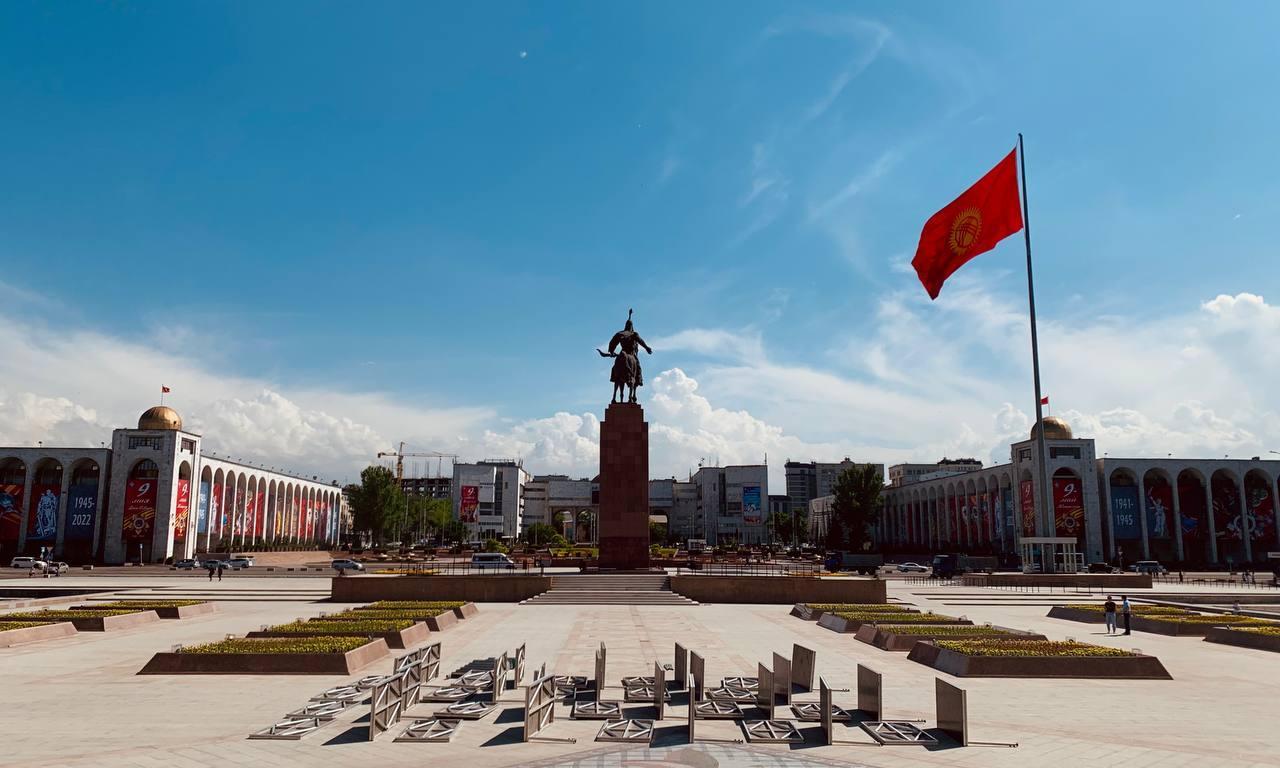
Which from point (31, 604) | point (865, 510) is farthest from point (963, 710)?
point (865, 510)

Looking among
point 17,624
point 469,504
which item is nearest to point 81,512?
point 17,624

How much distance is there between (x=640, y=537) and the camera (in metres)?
35.5

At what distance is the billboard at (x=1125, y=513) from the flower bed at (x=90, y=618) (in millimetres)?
71707

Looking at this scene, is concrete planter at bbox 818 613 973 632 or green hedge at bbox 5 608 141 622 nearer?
concrete planter at bbox 818 613 973 632

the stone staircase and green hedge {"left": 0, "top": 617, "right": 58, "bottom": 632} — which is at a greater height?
green hedge {"left": 0, "top": 617, "right": 58, "bottom": 632}

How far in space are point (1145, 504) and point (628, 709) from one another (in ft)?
239

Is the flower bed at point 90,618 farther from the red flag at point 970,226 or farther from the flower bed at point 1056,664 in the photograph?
the red flag at point 970,226

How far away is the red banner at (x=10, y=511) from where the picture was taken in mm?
67438

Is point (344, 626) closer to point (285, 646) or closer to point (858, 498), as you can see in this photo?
point (285, 646)

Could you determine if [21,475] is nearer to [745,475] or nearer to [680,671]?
[680,671]

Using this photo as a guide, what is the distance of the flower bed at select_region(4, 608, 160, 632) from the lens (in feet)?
73.0

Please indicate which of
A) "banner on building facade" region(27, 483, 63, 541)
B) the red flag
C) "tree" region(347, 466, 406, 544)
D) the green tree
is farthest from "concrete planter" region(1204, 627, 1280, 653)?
the green tree

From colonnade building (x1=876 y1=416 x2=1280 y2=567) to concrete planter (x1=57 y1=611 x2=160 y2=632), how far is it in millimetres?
64488

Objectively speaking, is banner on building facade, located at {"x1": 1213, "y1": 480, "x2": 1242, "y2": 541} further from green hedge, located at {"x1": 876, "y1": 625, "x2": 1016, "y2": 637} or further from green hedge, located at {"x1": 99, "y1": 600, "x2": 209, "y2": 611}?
green hedge, located at {"x1": 99, "y1": 600, "x2": 209, "y2": 611}
